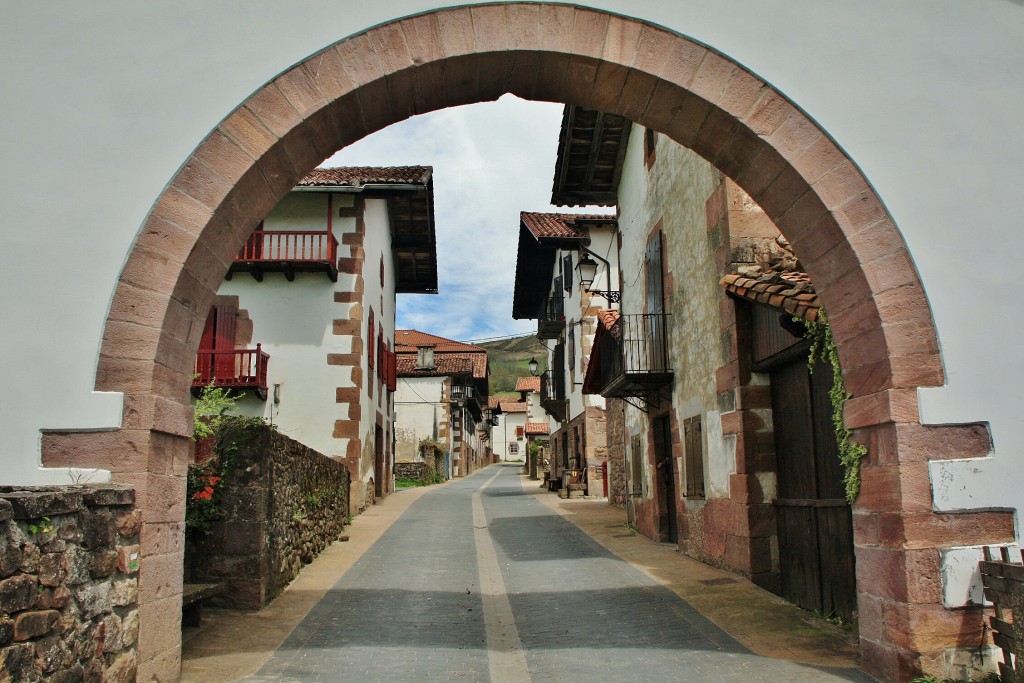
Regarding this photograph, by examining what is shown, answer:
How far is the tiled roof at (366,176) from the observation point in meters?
16.0

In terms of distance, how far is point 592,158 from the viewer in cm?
1452

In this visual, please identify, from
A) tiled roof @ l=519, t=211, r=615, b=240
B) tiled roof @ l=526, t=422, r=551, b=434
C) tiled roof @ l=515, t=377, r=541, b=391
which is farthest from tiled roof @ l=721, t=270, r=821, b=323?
tiled roof @ l=515, t=377, r=541, b=391

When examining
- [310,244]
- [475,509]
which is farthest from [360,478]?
[310,244]

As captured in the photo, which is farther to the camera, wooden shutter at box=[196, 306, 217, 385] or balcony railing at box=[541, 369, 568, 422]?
balcony railing at box=[541, 369, 568, 422]

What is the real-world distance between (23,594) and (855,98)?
528 cm

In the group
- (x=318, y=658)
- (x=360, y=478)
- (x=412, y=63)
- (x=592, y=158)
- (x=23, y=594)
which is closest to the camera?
(x=23, y=594)

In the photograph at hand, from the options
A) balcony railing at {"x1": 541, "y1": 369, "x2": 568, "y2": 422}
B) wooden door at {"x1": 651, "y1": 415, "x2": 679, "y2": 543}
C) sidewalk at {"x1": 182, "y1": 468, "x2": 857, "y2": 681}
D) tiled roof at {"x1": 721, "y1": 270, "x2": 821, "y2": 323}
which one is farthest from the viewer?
balcony railing at {"x1": 541, "y1": 369, "x2": 568, "y2": 422}

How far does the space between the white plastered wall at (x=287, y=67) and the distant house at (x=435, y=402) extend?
92.2 feet

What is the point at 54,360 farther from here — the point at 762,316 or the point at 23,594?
the point at 762,316

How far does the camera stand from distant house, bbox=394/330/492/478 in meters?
35.3

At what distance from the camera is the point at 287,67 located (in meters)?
5.10

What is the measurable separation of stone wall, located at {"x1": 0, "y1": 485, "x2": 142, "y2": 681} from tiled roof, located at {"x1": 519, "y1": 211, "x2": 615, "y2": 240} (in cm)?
1804

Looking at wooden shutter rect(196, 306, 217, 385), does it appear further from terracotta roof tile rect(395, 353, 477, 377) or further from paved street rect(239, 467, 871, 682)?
terracotta roof tile rect(395, 353, 477, 377)

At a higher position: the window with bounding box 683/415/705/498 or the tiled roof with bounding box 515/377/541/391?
the tiled roof with bounding box 515/377/541/391
